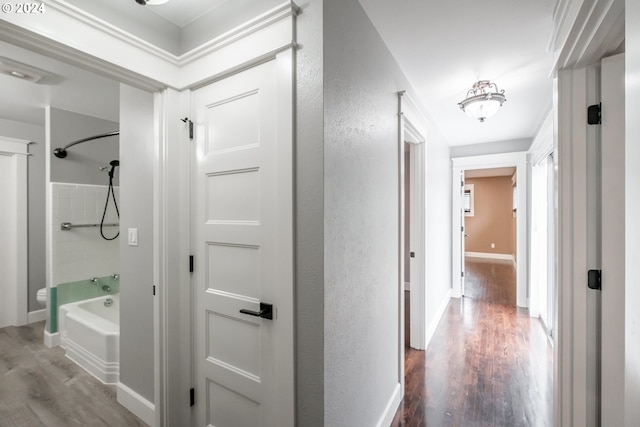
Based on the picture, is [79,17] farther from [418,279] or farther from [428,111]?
[418,279]

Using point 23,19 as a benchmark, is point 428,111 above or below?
above

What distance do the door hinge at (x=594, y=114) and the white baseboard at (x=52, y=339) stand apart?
15.1 feet

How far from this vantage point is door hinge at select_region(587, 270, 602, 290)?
4.52 feet

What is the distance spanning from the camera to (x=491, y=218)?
8.12 metres

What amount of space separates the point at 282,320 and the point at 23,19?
5.07ft

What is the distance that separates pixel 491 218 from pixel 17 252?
9.60 meters

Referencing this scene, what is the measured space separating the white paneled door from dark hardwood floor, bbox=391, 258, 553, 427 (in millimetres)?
1096

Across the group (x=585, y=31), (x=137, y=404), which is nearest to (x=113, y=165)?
(x=137, y=404)

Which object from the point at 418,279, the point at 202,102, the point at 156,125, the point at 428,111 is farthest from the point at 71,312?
the point at 428,111

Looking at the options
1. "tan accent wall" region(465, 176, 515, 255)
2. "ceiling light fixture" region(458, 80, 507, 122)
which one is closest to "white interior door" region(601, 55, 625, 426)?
"ceiling light fixture" region(458, 80, 507, 122)

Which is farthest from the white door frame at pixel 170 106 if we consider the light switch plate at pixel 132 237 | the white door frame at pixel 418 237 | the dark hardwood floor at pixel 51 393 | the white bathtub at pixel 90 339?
the white door frame at pixel 418 237

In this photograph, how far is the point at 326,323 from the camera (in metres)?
1.20

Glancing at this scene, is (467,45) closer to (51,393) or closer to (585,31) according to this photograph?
(585,31)

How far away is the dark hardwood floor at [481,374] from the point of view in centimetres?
197
